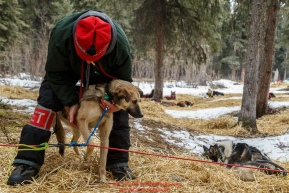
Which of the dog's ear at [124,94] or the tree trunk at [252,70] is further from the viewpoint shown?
the tree trunk at [252,70]

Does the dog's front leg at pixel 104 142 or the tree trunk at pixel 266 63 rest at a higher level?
the tree trunk at pixel 266 63

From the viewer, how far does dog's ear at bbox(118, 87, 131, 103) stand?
2.52 meters

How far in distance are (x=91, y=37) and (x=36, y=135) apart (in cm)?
100

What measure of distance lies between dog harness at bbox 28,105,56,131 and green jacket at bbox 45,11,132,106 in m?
0.19

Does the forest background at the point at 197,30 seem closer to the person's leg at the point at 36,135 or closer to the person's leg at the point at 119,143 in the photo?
the person's leg at the point at 119,143

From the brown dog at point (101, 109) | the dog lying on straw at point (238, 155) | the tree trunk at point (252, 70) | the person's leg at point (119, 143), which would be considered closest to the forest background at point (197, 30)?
the tree trunk at point (252, 70)

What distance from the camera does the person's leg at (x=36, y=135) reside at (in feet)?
7.95

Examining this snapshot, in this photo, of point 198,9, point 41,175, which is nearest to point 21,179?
point 41,175

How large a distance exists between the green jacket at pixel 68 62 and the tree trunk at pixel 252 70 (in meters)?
4.61

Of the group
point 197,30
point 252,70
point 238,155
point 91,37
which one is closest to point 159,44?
point 197,30

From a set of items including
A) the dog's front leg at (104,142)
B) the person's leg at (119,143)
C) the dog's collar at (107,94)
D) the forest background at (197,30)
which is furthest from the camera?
the forest background at (197,30)

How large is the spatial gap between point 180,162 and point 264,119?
593 centimetres

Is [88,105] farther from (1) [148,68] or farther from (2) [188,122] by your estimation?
(1) [148,68]

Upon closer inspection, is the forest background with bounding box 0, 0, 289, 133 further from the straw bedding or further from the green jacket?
the green jacket
